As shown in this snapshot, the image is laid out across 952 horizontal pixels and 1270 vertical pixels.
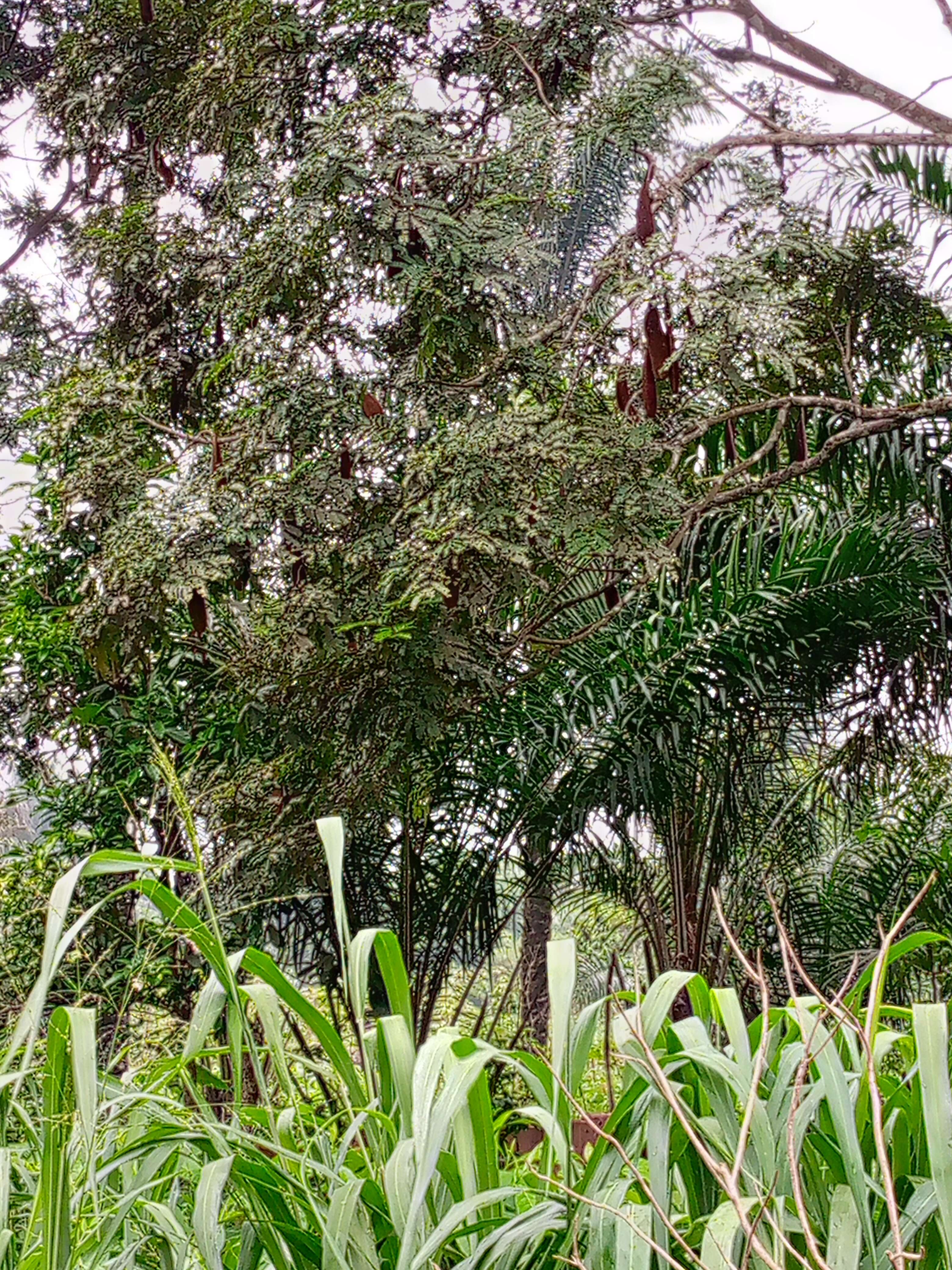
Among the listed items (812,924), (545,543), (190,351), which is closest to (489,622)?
(545,543)

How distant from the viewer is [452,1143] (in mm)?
1228

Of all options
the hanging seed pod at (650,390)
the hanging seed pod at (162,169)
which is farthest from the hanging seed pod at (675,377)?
the hanging seed pod at (162,169)

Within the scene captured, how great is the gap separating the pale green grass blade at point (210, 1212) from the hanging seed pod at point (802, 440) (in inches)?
139

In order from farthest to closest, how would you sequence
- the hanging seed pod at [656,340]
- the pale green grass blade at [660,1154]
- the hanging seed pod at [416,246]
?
1. the hanging seed pod at [656,340]
2. the hanging seed pod at [416,246]
3. the pale green grass blade at [660,1154]

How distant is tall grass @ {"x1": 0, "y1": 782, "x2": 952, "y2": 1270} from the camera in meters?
1.00

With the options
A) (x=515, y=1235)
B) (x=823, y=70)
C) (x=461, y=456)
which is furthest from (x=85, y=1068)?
(x=823, y=70)

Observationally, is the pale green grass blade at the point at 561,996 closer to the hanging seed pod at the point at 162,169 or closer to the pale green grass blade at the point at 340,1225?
the pale green grass blade at the point at 340,1225

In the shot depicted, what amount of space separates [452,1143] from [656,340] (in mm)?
3109

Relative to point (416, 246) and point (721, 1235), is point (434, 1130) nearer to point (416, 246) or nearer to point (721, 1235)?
point (721, 1235)

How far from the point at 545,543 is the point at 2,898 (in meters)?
2.11

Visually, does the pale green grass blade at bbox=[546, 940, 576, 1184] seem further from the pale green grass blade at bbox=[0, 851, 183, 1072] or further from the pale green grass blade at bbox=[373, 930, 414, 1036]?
the pale green grass blade at bbox=[0, 851, 183, 1072]

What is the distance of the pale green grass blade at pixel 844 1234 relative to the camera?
3.22 feet

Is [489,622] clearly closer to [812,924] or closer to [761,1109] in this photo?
[812,924]

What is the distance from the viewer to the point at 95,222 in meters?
4.82
